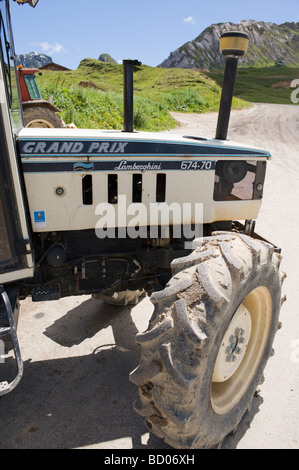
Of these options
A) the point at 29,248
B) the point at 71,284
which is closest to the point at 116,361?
the point at 71,284

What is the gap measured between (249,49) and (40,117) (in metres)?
141

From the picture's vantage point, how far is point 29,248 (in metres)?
2.62

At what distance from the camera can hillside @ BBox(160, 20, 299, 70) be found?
373 ft

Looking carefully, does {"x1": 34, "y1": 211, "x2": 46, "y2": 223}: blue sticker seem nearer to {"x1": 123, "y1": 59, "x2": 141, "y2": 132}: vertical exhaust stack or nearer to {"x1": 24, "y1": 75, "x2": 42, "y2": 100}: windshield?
{"x1": 123, "y1": 59, "x2": 141, "y2": 132}: vertical exhaust stack

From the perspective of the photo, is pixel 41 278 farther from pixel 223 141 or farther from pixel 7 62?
pixel 223 141

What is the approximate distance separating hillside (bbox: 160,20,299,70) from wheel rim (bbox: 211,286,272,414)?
103717 mm

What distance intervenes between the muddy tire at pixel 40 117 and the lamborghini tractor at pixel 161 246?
5.17 metres

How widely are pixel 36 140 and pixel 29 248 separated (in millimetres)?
755

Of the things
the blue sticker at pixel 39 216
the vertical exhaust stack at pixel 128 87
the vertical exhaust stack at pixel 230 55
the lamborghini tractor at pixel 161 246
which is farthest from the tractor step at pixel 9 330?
the vertical exhaust stack at pixel 230 55

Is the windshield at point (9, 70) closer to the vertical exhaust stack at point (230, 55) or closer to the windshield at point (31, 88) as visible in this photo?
the vertical exhaust stack at point (230, 55)

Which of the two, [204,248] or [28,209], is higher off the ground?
[28,209]

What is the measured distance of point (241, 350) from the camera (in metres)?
2.90

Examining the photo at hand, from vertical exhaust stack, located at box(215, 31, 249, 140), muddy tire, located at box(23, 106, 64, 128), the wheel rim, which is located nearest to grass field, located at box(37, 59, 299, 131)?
vertical exhaust stack, located at box(215, 31, 249, 140)

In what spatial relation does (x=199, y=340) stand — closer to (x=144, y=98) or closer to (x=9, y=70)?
(x=9, y=70)
